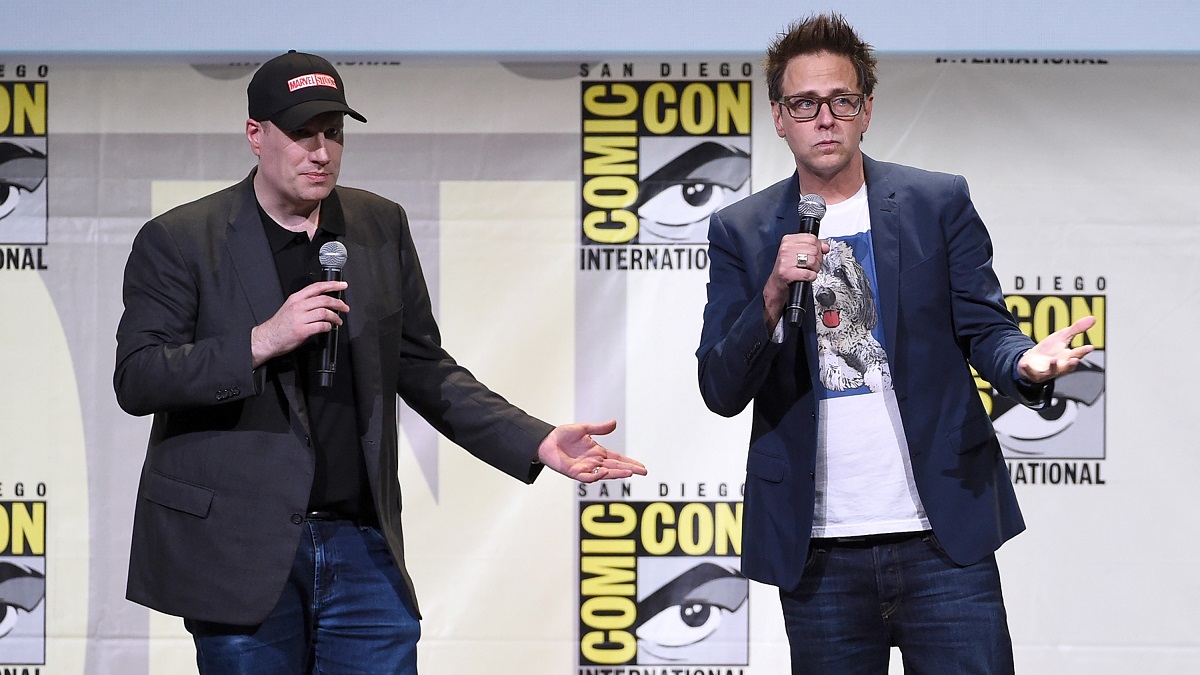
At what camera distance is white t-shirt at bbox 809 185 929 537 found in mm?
1992

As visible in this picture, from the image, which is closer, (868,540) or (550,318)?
(868,540)

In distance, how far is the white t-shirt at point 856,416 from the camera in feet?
6.54

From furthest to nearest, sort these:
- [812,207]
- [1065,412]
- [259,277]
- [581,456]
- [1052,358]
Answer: [1065,412] → [581,456] → [259,277] → [812,207] → [1052,358]

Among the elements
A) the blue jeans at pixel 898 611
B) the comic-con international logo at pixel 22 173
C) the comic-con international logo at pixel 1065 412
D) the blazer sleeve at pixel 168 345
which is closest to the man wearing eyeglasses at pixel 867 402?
the blue jeans at pixel 898 611

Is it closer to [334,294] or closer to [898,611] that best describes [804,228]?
[898,611]

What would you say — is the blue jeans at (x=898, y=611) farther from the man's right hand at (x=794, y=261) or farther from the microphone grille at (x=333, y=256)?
the microphone grille at (x=333, y=256)

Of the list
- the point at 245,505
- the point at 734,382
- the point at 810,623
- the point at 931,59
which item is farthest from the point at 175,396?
the point at 931,59

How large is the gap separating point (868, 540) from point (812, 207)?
594 millimetres

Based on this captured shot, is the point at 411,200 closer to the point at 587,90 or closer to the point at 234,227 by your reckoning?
the point at 587,90

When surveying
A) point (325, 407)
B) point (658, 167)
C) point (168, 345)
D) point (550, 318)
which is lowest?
point (325, 407)

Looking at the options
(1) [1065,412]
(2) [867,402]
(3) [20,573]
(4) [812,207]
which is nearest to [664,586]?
(1) [1065,412]

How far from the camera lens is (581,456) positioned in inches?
89.4

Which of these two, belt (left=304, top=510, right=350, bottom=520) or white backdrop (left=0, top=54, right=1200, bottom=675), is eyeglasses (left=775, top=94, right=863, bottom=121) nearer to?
belt (left=304, top=510, right=350, bottom=520)

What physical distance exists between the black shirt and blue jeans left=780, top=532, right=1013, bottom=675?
0.81 metres
